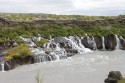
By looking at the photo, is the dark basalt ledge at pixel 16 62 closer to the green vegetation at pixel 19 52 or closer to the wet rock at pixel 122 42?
the green vegetation at pixel 19 52

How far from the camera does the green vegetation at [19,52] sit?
149ft

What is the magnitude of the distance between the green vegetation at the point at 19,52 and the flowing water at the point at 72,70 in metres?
1.83

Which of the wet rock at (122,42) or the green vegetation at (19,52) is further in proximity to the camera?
the wet rock at (122,42)

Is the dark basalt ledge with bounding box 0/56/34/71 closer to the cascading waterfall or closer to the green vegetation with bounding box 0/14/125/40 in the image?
the green vegetation with bounding box 0/14/125/40

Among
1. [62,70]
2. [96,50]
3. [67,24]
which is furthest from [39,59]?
[67,24]

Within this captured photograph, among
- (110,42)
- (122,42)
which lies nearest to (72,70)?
(110,42)

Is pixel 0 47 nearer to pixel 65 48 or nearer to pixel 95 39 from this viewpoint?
pixel 65 48

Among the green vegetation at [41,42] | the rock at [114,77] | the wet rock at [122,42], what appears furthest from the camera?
the wet rock at [122,42]

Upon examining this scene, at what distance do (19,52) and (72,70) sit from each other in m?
8.65

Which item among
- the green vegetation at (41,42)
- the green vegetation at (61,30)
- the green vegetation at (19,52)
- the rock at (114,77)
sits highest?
the green vegetation at (61,30)

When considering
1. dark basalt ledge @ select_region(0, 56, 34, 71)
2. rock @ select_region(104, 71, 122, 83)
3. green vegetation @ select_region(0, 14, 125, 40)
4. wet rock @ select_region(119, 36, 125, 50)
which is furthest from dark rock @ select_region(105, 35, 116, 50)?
rock @ select_region(104, 71, 122, 83)

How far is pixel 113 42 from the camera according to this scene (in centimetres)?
5959

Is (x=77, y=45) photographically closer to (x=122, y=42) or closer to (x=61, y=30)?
(x=61, y=30)

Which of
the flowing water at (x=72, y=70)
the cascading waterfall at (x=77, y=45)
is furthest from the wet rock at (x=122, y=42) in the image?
the flowing water at (x=72, y=70)
